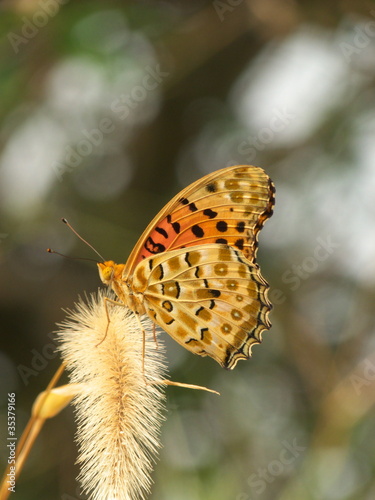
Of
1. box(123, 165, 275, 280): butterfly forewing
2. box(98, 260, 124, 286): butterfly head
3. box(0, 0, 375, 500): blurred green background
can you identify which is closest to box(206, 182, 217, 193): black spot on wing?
box(123, 165, 275, 280): butterfly forewing

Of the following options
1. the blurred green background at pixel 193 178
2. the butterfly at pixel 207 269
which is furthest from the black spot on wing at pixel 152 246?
the blurred green background at pixel 193 178

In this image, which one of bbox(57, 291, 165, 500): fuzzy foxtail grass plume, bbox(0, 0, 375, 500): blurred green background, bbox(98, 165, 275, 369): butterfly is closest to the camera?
bbox(57, 291, 165, 500): fuzzy foxtail grass plume

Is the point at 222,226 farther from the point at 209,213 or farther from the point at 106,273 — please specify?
the point at 106,273

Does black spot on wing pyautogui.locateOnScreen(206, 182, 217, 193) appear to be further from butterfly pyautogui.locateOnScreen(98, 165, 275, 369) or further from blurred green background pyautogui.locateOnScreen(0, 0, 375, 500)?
blurred green background pyautogui.locateOnScreen(0, 0, 375, 500)

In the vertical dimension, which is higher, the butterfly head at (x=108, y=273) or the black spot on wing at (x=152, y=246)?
the butterfly head at (x=108, y=273)

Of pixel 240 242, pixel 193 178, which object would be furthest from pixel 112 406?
pixel 193 178

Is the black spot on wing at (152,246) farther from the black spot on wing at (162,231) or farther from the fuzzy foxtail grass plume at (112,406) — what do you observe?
the fuzzy foxtail grass plume at (112,406)

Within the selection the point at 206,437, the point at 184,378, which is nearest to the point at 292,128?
the point at 184,378
